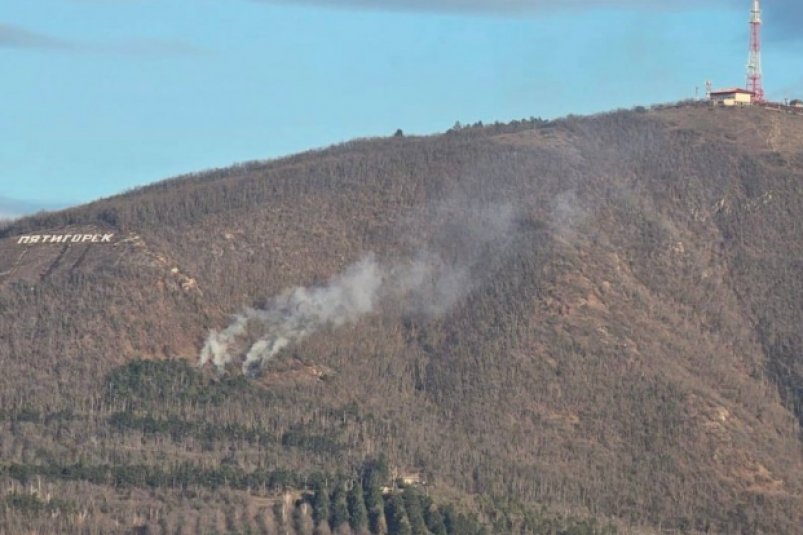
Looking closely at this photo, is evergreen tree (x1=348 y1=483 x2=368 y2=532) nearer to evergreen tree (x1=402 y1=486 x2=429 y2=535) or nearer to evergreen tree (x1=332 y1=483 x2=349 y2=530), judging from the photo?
evergreen tree (x1=332 y1=483 x2=349 y2=530)

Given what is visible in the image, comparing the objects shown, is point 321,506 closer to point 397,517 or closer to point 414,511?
point 397,517

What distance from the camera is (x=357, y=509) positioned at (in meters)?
181

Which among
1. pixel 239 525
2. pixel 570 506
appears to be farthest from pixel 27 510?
pixel 570 506

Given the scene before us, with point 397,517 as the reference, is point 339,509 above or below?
above

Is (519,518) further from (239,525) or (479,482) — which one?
(239,525)

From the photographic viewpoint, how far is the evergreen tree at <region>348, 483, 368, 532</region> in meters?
178

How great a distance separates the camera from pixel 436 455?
653 ft

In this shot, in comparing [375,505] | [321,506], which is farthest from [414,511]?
[321,506]

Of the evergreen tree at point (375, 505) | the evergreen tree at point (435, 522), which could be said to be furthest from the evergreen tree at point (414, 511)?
the evergreen tree at point (375, 505)

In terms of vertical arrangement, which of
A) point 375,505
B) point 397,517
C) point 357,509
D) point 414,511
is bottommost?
point 397,517

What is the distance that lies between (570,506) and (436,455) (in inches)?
480

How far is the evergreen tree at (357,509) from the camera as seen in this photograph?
17825 centimetres

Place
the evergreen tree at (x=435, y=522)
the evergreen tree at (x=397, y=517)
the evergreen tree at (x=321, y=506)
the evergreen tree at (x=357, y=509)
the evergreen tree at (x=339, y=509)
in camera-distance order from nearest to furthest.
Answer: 1. the evergreen tree at (x=397, y=517)
2. the evergreen tree at (x=357, y=509)
3. the evergreen tree at (x=339, y=509)
4. the evergreen tree at (x=321, y=506)
5. the evergreen tree at (x=435, y=522)

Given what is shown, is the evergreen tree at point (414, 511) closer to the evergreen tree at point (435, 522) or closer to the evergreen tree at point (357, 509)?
the evergreen tree at point (435, 522)
